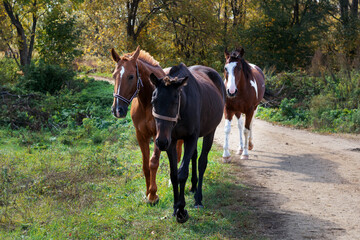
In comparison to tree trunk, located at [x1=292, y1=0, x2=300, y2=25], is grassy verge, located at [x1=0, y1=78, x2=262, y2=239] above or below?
below

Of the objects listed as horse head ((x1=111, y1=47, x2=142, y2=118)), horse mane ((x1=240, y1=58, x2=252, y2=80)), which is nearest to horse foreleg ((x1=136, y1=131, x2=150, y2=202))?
horse head ((x1=111, y1=47, x2=142, y2=118))

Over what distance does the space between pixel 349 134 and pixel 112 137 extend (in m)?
7.04

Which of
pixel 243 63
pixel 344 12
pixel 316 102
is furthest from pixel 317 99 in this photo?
pixel 344 12

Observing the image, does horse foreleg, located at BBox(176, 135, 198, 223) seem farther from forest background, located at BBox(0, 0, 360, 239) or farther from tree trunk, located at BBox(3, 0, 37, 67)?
tree trunk, located at BBox(3, 0, 37, 67)

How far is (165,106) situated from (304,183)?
3946 mm

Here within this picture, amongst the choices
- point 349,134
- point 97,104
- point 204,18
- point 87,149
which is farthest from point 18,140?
point 204,18

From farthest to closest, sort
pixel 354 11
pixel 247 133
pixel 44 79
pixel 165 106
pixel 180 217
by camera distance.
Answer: pixel 354 11 < pixel 44 79 < pixel 247 133 < pixel 180 217 < pixel 165 106

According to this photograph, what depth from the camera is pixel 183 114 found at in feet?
16.0

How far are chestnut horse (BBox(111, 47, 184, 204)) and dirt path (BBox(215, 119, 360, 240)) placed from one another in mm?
1674

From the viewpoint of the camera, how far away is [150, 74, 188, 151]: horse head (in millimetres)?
4336

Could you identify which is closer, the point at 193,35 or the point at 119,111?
the point at 119,111

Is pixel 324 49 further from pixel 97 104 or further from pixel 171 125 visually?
pixel 171 125

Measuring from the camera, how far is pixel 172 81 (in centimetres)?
439

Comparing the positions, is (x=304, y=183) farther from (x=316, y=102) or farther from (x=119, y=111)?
(x=316, y=102)
